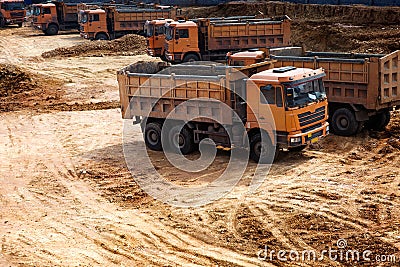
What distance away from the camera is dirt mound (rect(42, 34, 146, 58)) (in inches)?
1404

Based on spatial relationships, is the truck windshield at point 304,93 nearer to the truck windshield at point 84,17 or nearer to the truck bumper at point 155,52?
the truck bumper at point 155,52

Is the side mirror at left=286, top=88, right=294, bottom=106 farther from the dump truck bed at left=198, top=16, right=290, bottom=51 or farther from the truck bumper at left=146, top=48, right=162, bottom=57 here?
the truck bumper at left=146, top=48, right=162, bottom=57

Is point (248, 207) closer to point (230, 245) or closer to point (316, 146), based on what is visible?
point (230, 245)

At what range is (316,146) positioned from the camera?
15688 millimetres

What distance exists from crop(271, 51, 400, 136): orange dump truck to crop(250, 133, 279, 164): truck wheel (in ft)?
9.96

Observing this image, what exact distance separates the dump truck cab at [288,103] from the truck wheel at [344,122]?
2163 millimetres

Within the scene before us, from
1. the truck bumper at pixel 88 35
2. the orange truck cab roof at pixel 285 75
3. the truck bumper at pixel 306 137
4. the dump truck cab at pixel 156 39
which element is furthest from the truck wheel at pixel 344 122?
the truck bumper at pixel 88 35

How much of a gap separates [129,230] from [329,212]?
143 inches

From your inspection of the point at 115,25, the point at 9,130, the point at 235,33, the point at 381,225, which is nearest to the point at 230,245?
the point at 381,225

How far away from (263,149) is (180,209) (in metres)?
3.05

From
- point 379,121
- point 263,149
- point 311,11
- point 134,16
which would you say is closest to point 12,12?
point 134,16

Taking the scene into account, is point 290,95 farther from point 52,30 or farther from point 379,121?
point 52,30

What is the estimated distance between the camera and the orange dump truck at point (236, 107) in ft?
45.0

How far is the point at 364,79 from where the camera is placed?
51.5 ft
